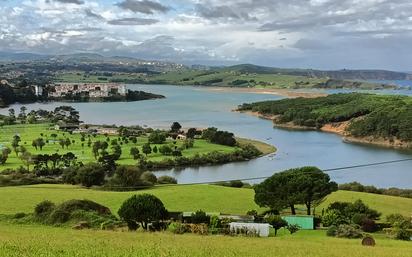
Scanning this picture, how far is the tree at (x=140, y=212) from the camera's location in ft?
57.6

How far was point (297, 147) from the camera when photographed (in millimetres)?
57281

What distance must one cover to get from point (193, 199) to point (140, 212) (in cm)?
788

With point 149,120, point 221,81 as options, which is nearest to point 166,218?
point 149,120

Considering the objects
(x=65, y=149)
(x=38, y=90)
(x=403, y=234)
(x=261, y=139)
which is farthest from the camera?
Result: (x=38, y=90)

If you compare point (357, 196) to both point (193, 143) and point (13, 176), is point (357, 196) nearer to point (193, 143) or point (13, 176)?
point (13, 176)

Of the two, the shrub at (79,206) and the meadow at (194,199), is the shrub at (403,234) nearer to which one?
the meadow at (194,199)

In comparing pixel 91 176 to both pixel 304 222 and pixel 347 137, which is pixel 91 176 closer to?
pixel 304 222

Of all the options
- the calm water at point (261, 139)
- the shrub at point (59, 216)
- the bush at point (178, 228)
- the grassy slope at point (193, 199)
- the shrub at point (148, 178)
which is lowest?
the calm water at point (261, 139)

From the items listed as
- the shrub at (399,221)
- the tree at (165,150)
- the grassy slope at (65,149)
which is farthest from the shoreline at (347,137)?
the shrub at (399,221)

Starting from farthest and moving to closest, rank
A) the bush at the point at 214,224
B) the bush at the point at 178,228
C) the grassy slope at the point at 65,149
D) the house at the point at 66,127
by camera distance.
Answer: the house at the point at 66,127 → the grassy slope at the point at 65,149 → the bush at the point at 214,224 → the bush at the point at 178,228

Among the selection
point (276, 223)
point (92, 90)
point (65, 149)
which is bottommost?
point (65, 149)

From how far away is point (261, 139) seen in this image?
61781mm

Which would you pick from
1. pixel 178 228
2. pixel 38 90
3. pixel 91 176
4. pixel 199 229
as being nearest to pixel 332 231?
pixel 199 229

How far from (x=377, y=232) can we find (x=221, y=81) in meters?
165
